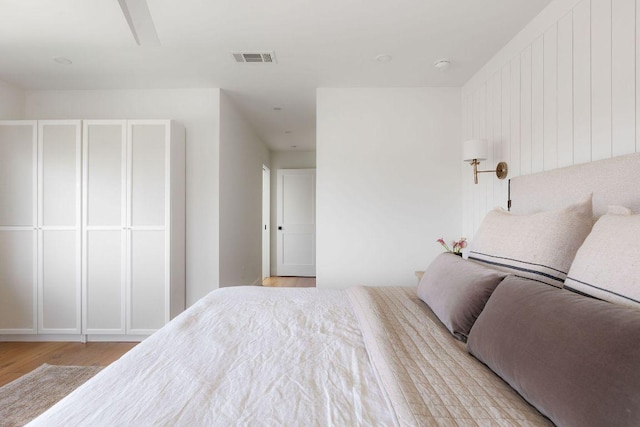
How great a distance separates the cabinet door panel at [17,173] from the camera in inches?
113

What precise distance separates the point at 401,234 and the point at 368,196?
0.54 m

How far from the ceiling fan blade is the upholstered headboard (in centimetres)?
275

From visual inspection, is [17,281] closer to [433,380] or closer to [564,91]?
[433,380]

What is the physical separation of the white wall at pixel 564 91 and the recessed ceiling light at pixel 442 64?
356 mm

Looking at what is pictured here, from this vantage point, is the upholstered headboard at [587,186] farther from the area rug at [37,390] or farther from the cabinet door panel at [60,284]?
the cabinet door panel at [60,284]

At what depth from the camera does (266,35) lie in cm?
225

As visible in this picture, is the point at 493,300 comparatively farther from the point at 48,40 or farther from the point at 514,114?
the point at 48,40

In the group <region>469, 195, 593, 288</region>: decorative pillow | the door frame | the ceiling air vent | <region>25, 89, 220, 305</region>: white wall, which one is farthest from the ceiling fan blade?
the door frame

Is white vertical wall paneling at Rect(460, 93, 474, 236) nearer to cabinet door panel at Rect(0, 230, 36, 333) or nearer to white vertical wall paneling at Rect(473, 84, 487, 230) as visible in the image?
white vertical wall paneling at Rect(473, 84, 487, 230)

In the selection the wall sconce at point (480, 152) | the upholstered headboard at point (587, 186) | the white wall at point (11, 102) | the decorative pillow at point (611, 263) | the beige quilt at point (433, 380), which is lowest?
the beige quilt at point (433, 380)

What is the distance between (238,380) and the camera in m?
0.86

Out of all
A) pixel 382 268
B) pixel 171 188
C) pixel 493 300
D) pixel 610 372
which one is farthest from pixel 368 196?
pixel 610 372

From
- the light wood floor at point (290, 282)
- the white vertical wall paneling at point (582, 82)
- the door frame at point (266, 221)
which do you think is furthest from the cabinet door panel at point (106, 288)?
the white vertical wall paneling at point (582, 82)

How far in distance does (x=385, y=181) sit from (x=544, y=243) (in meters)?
2.02
